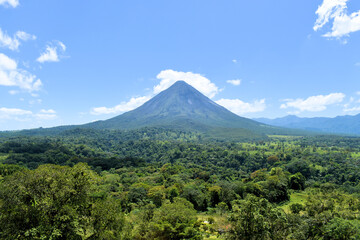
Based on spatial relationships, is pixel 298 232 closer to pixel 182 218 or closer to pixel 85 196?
pixel 182 218

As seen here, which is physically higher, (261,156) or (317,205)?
(317,205)

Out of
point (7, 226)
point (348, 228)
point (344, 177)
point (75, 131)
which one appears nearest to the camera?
point (7, 226)

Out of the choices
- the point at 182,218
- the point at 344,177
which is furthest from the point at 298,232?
the point at 344,177

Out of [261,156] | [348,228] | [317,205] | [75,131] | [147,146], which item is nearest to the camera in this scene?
[348,228]

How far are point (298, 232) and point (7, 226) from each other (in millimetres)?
20602

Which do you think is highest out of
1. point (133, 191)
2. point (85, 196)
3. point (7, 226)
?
point (85, 196)

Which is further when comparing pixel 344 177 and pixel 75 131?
pixel 75 131

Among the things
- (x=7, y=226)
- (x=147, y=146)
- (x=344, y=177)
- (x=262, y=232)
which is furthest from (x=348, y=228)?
(x=147, y=146)

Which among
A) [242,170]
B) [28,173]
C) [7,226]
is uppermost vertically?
[28,173]

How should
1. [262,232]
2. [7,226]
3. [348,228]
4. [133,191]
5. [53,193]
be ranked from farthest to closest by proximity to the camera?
1. [133,191]
2. [348,228]
3. [262,232]
4. [53,193]
5. [7,226]

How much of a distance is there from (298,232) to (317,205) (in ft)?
24.8

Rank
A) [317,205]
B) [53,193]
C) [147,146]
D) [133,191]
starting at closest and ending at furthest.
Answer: [53,193], [317,205], [133,191], [147,146]

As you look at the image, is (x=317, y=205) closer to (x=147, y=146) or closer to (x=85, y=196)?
(x=85, y=196)

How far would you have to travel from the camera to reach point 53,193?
12.1 metres
